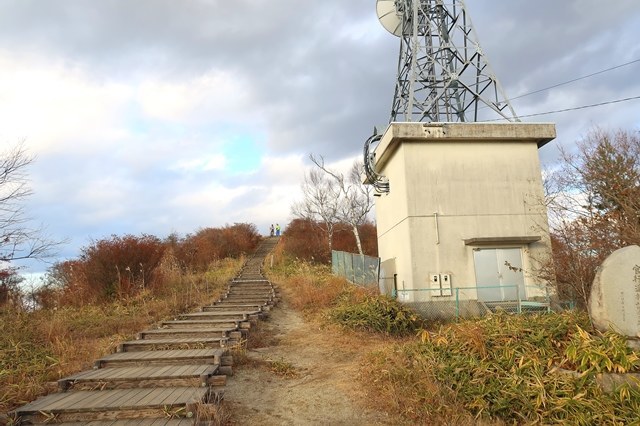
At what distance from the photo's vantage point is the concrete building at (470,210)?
12586mm

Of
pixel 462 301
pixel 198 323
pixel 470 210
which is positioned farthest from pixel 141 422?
pixel 470 210

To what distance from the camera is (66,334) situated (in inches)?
395

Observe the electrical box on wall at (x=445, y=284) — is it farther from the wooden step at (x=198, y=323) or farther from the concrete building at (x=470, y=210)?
the wooden step at (x=198, y=323)

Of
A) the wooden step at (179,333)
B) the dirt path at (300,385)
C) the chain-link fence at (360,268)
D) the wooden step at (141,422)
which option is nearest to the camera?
the wooden step at (141,422)

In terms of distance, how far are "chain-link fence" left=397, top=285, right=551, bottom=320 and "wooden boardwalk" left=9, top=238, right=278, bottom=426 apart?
516 cm

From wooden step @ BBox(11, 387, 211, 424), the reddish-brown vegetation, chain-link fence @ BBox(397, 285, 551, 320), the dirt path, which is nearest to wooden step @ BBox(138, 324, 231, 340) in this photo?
the dirt path

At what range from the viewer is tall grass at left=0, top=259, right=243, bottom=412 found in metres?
6.23

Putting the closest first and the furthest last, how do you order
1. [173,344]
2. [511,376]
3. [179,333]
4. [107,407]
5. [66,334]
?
[107,407] → [511,376] → [173,344] → [179,333] → [66,334]

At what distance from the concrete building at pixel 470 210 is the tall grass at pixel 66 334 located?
25.7 ft

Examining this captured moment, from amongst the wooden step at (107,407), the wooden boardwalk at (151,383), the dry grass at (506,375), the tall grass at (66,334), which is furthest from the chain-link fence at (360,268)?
the wooden step at (107,407)

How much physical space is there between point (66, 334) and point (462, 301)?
10885mm

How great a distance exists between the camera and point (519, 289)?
12648mm

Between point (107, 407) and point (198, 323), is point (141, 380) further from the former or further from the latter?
point (198, 323)

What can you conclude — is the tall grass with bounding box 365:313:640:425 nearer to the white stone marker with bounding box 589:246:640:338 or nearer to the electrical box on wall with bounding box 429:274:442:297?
the white stone marker with bounding box 589:246:640:338
